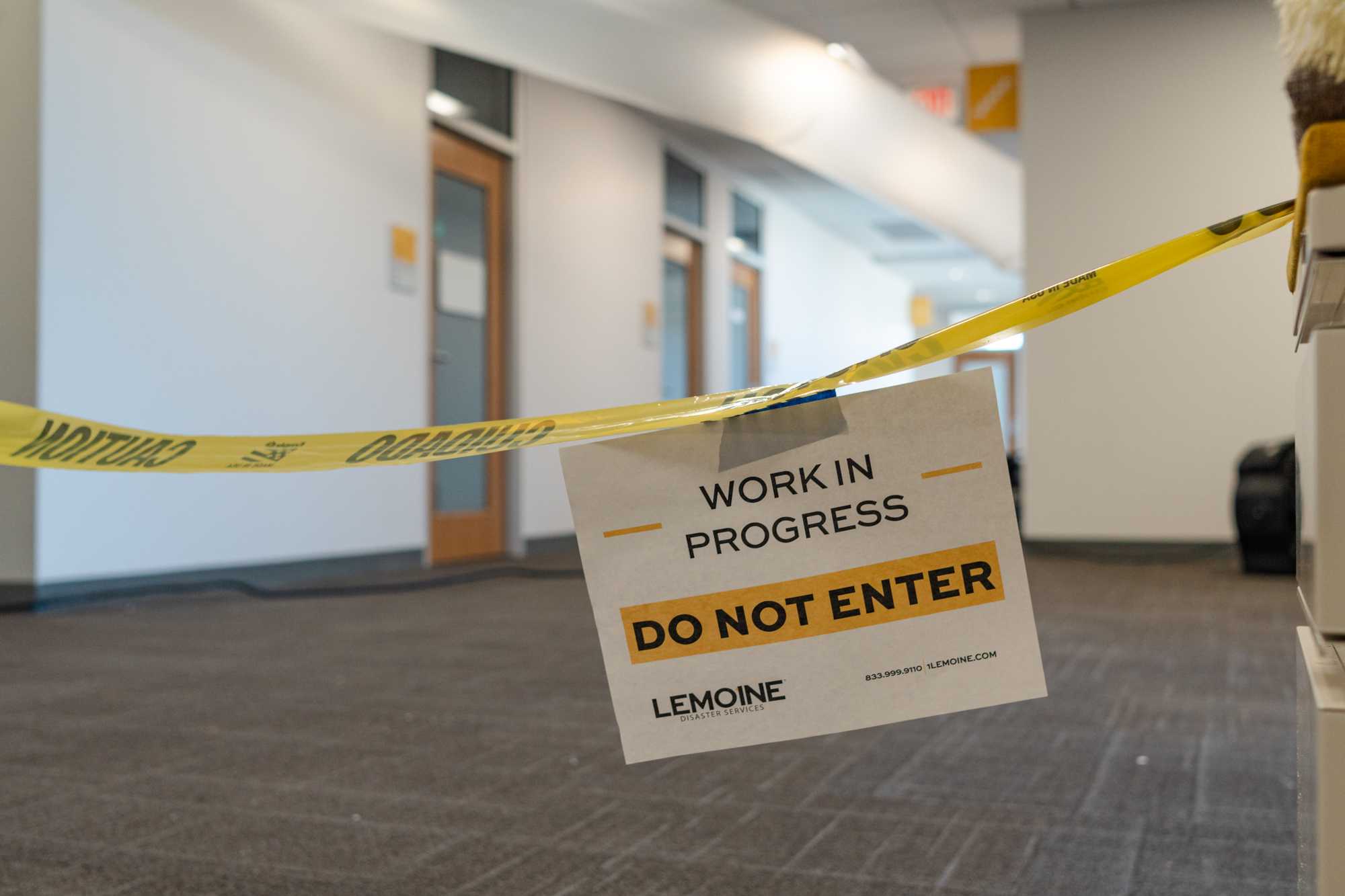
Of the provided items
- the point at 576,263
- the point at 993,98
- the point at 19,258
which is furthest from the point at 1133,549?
the point at 19,258

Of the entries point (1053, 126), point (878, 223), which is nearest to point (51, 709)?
point (1053, 126)

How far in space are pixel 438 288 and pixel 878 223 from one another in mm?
6808

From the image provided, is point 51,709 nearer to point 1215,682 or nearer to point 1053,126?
point 1215,682

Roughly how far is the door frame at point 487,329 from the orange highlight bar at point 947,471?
5.62 meters

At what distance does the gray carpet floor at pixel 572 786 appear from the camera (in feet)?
4.57

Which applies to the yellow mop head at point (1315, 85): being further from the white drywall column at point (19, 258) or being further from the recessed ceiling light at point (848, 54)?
the recessed ceiling light at point (848, 54)

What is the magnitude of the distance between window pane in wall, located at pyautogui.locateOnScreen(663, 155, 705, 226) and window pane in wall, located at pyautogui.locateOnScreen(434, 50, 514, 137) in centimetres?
215

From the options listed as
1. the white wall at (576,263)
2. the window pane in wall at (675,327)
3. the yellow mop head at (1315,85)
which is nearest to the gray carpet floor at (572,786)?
the yellow mop head at (1315,85)

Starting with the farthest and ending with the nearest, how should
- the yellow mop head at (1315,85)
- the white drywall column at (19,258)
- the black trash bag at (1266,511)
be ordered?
1. the black trash bag at (1266,511)
2. the white drywall column at (19,258)
3. the yellow mop head at (1315,85)

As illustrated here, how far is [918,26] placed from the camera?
643cm

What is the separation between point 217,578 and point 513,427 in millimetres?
4306

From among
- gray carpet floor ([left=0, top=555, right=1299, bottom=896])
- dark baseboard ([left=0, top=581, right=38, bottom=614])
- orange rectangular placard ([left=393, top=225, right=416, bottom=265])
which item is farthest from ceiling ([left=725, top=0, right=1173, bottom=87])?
gray carpet floor ([left=0, top=555, right=1299, bottom=896])

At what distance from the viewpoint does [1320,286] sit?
20.8 inches

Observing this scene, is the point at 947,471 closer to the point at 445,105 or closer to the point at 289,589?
the point at 289,589
